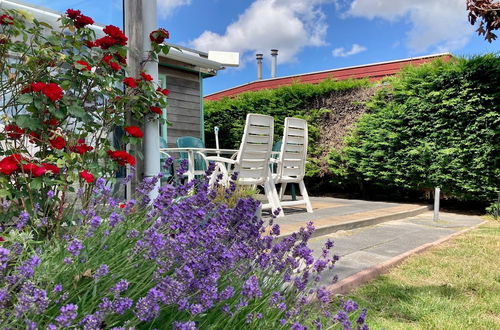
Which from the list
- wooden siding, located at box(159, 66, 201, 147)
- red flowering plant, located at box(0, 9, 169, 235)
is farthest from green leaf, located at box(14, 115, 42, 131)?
wooden siding, located at box(159, 66, 201, 147)

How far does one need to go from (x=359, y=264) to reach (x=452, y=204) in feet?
17.7

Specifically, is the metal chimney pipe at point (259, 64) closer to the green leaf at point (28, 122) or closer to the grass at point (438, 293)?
the grass at point (438, 293)

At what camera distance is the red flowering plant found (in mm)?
1890

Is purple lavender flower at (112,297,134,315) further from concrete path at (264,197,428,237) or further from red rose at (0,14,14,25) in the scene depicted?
concrete path at (264,197,428,237)

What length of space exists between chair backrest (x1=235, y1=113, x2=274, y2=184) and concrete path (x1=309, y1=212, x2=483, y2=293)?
110 cm

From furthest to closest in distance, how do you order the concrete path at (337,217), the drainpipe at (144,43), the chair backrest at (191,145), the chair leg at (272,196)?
the chair backrest at (191,145)
the chair leg at (272,196)
the concrete path at (337,217)
the drainpipe at (144,43)

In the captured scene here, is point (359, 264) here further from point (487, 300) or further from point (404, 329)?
point (404, 329)

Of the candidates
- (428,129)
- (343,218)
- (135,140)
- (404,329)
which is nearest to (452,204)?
(428,129)

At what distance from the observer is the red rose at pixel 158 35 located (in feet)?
7.75

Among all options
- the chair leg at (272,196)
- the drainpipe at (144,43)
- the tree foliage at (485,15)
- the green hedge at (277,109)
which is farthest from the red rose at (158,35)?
the green hedge at (277,109)

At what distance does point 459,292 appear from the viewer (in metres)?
2.65

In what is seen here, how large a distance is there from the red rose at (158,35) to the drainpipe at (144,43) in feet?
0.55

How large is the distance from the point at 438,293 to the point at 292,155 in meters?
3.17

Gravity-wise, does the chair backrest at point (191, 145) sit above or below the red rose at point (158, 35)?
below
